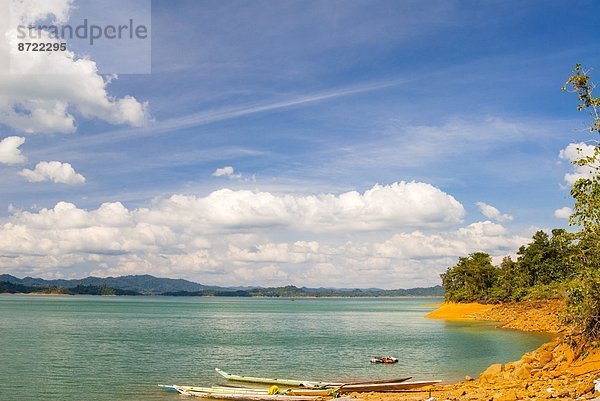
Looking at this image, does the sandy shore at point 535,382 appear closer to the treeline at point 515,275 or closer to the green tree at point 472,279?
the treeline at point 515,275

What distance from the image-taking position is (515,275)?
115m

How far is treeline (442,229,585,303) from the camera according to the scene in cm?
10075

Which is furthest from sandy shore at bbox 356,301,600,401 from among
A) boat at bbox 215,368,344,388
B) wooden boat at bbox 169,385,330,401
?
boat at bbox 215,368,344,388

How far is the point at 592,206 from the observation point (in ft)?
97.1

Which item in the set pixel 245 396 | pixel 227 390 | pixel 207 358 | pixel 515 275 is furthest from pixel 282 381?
pixel 515 275

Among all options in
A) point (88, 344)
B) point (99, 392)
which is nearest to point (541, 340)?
point (99, 392)

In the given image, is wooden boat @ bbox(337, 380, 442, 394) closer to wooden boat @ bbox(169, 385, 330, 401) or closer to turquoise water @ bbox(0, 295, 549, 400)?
wooden boat @ bbox(169, 385, 330, 401)

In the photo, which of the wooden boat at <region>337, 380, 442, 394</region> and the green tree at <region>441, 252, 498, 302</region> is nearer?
the wooden boat at <region>337, 380, 442, 394</region>

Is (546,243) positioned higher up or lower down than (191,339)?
higher up

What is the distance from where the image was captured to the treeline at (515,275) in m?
101

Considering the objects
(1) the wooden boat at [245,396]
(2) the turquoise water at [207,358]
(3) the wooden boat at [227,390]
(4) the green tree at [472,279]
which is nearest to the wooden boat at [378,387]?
(1) the wooden boat at [245,396]

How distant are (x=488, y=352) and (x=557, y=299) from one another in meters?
47.3

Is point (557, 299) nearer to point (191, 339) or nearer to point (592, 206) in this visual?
point (191, 339)

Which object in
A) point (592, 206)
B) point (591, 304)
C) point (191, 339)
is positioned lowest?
point (191, 339)
